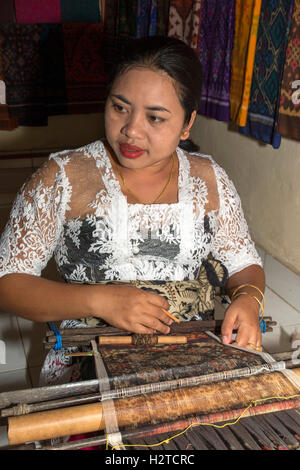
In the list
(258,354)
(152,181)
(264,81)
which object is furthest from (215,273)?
(264,81)

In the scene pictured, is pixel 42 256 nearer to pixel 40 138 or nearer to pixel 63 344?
pixel 63 344

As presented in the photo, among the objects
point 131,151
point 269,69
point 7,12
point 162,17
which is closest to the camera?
point 131,151

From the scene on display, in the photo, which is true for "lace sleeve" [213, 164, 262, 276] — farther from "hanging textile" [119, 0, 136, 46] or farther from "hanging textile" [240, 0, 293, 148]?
"hanging textile" [119, 0, 136, 46]

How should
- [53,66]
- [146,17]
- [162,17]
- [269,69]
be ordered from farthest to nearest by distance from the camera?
[53,66] < [146,17] < [162,17] < [269,69]

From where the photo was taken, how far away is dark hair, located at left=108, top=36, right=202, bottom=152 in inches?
42.8

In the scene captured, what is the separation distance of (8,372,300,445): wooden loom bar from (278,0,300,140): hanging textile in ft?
6.66

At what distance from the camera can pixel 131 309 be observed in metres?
1.00

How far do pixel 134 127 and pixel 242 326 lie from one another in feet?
1.83

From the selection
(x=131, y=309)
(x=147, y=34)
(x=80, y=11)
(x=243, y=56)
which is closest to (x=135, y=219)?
(x=131, y=309)

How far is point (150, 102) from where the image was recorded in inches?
42.3

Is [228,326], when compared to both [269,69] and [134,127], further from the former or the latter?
[269,69]

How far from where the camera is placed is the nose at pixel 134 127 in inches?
42.4

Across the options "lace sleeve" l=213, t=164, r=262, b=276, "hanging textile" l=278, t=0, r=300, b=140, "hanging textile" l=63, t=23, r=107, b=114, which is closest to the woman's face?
"lace sleeve" l=213, t=164, r=262, b=276
